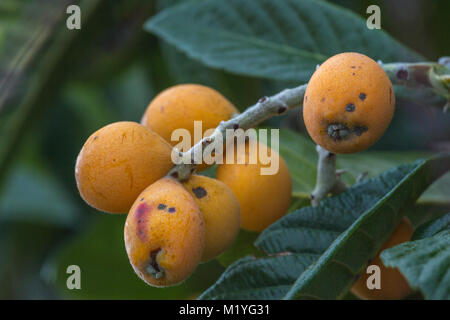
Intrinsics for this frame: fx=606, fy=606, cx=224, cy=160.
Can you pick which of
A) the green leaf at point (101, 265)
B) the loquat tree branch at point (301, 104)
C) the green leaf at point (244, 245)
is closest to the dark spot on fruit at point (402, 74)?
the loquat tree branch at point (301, 104)

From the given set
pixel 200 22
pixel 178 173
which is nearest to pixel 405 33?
pixel 200 22

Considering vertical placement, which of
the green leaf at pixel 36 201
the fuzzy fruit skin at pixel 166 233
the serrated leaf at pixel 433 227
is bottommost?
the green leaf at pixel 36 201

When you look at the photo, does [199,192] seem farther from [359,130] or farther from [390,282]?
[390,282]

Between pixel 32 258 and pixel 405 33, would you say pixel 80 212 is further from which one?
pixel 405 33

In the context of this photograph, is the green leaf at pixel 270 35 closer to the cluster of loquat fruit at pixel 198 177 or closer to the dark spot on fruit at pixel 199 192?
the cluster of loquat fruit at pixel 198 177

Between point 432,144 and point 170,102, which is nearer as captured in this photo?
point 170,102

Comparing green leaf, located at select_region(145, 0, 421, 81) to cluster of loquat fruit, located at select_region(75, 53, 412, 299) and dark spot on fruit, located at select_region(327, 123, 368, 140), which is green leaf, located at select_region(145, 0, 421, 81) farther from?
dark spot on fruit, located at select_region(327, 123, 368, 140)
